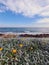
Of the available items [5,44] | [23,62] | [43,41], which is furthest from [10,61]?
[43,41]

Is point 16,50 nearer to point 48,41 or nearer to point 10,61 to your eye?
point 10,61

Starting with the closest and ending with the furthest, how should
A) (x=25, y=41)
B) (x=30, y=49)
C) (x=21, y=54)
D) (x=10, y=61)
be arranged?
(x=10, y=61) < (x=21, y=54) < (x=30, y=49) < (x=25, y=41)

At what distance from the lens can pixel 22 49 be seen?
257 cm

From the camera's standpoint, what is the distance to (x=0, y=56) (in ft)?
7.82

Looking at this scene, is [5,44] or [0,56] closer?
[0,56]

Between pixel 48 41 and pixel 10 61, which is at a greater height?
pixel 48 41

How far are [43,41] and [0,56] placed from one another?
87 cm

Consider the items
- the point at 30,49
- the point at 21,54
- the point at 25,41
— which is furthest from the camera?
the point at 25,41

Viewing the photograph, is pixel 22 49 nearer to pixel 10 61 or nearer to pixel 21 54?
pixel 21 54

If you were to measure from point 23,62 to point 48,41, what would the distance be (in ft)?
2.58

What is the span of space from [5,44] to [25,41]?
364 millimetres

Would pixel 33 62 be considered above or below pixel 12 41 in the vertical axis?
below

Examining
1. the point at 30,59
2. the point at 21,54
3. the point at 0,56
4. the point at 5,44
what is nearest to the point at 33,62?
the point at 30,59

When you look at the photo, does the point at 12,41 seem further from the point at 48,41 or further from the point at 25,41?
the point at 48,41
